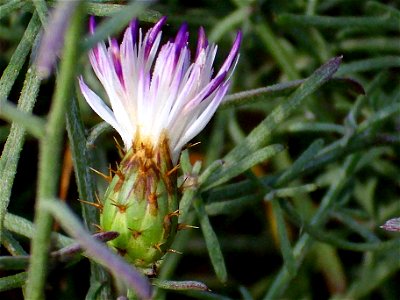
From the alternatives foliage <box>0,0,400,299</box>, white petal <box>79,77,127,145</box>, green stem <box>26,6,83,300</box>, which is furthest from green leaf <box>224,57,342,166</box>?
green stem <box>26,6,83,300</box>

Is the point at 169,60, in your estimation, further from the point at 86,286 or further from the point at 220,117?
the point at 86,286

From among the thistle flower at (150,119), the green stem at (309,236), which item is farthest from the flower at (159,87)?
the green stem at (309,236)

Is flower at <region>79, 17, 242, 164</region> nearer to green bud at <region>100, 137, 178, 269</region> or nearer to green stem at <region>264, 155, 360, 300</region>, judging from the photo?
green bud at <region>100, 137, 178, 269</region>

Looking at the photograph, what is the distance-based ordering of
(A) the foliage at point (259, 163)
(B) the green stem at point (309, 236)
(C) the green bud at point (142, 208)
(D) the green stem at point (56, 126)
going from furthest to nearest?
(B) the green stem at point (309, 236)
(A) the foliage at point (259, 163)
(C) the green bud at point (142, 208)
(D) the green stem at point (56, 126)

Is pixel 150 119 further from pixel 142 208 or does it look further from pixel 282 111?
pixel 282 111

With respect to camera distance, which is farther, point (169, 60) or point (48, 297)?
point (48, 297)

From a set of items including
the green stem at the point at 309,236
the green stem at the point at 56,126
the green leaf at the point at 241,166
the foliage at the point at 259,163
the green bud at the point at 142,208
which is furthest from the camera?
the green stem at the point at 309,236

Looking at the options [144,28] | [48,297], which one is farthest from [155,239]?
[144,28]

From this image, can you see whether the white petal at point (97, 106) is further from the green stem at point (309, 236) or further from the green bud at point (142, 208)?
the green stem at point (309, 236)
